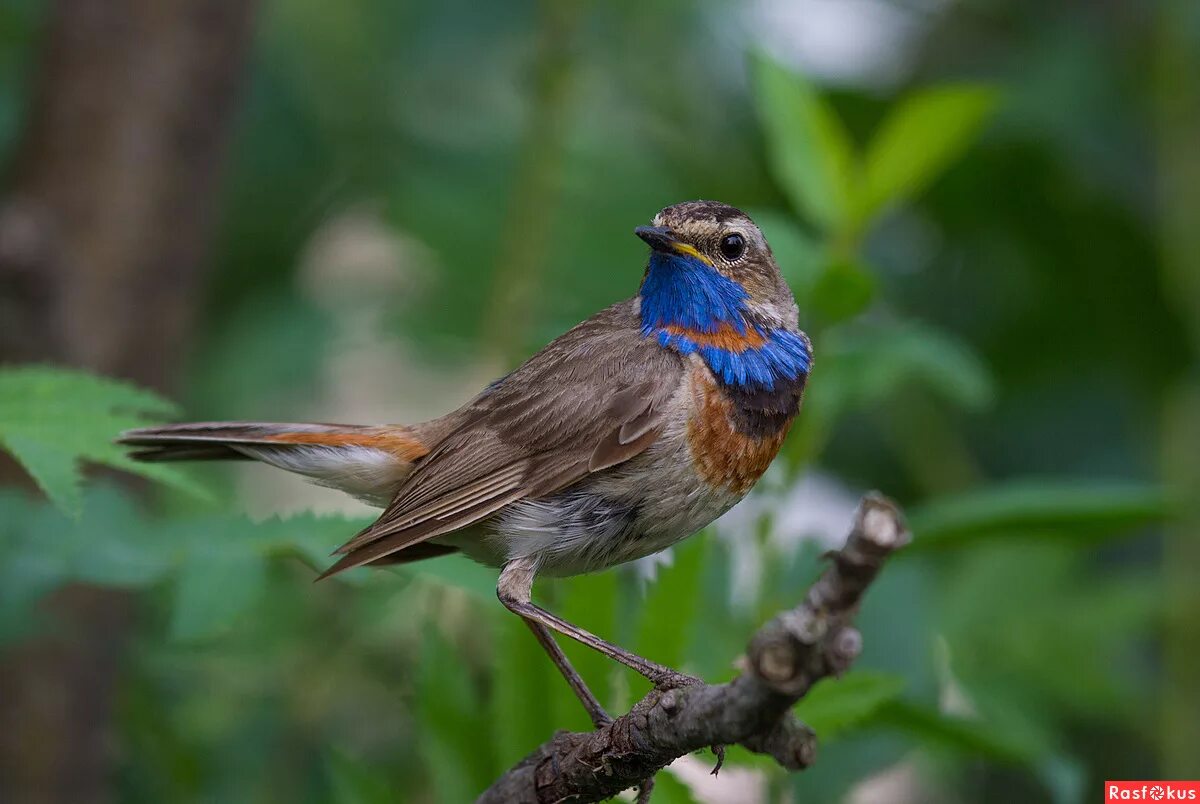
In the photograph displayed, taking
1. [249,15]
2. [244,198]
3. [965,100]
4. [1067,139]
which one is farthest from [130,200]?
[1067,139]

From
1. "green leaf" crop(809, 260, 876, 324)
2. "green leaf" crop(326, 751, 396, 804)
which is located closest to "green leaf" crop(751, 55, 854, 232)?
"green leaf" crop(809, 260, 876, 324)

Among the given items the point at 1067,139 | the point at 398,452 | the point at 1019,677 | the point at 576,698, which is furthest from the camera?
the point at 1067,139

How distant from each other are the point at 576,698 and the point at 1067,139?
426cm

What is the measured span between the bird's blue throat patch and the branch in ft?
3.66

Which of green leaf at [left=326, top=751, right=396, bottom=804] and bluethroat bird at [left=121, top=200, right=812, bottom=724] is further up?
bluethroat bird at [left=121, top=200, right=812, bottom=724]

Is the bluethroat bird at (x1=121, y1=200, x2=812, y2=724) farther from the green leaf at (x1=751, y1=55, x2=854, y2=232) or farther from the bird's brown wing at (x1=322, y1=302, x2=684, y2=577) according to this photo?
the green leaf at (x1=751, y1=55, x2=854, y2=232)

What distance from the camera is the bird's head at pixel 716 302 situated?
3.73 m

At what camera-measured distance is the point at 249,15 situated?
5.11 m

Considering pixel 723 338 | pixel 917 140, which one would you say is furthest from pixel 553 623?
pixel 917 140

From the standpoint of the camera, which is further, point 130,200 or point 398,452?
point 130,200

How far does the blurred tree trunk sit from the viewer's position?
473 centimetres

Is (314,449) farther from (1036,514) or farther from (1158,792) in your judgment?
(1158,792)

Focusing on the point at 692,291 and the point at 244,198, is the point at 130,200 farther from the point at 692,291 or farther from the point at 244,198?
the point at 692,291

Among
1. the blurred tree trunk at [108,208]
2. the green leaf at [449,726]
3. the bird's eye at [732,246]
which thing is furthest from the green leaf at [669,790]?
the blurred tree trunk at [108,208]
